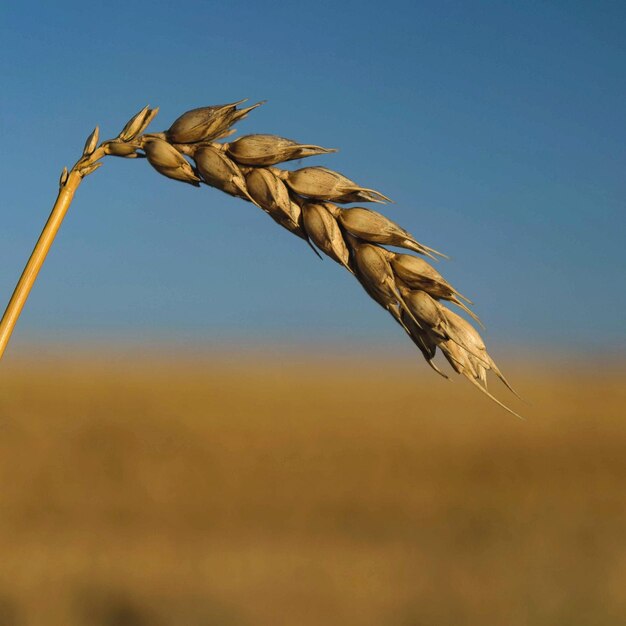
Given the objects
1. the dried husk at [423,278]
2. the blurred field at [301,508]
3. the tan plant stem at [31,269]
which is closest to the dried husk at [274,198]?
the dried husk at [423,278]

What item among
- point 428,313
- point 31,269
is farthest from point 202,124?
point 428,313

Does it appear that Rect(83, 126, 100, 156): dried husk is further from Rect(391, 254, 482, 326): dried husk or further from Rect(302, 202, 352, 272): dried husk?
Rect(391, 254, 482, 326): dried husk

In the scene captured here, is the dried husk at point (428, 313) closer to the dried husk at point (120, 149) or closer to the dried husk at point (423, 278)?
the dried husk at point (423, 278)

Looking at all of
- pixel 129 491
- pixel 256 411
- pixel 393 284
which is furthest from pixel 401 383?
pixel 393 284

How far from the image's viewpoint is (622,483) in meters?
13.6

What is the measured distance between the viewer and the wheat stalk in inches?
45.4

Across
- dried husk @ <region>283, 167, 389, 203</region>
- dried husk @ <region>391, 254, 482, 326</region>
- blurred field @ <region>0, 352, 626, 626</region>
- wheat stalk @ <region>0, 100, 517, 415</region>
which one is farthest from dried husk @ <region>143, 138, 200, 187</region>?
blurred field @ <region>0, 352, 626, 626</region>

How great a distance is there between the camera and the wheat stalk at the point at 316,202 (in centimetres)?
115

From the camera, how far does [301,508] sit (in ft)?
40.4

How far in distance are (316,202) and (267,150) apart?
0.34 ft

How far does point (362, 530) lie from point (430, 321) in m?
10.5

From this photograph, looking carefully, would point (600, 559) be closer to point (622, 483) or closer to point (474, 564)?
point (474, 564)

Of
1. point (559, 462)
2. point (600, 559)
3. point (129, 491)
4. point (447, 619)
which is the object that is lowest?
point (129, 491)

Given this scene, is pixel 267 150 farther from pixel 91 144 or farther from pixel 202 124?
pixel 91 144
